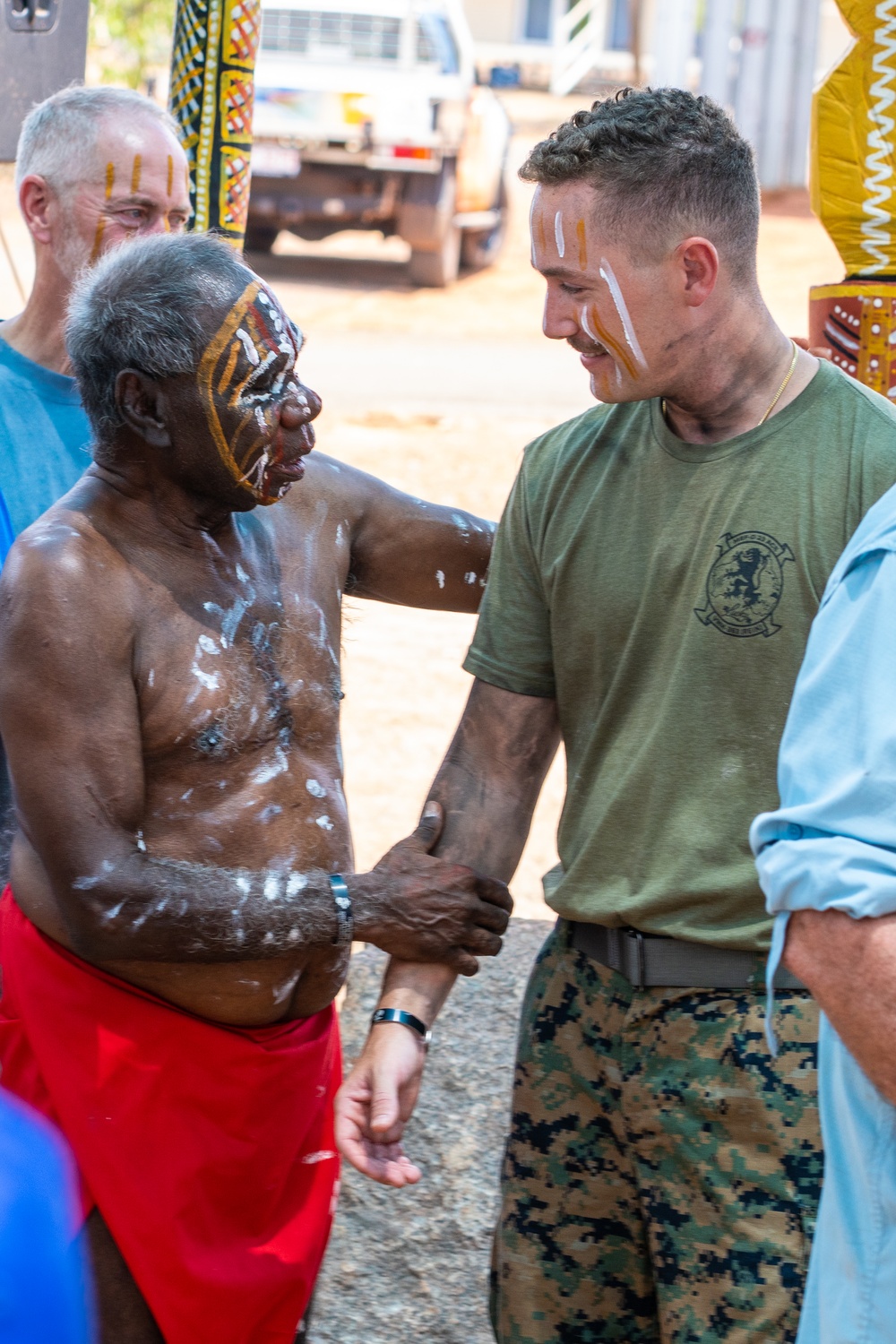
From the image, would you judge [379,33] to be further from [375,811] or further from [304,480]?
[304,480]

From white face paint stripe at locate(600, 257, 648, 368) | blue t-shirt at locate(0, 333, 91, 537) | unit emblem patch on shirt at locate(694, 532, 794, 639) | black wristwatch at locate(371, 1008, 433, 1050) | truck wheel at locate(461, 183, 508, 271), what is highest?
white face paint stripe at locate(600, 257, 648, 368)

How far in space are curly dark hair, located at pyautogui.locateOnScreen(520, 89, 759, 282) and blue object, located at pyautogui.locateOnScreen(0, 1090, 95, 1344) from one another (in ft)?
5.08

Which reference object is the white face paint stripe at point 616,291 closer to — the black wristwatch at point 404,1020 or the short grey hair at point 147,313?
the short grey hair at point 147,313

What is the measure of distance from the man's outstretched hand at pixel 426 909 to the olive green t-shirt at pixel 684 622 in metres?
0.13

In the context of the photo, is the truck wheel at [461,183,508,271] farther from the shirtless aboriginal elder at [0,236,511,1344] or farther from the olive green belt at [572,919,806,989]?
the olive green belt at [572,919,806,989]

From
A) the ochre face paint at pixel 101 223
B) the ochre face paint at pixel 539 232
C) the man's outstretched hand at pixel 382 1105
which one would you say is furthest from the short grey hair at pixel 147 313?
the man's outstretched hand at pixel 382 1105

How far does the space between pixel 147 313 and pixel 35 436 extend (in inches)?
31.9

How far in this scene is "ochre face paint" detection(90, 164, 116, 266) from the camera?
322 centimetres

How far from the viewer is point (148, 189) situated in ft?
10.7

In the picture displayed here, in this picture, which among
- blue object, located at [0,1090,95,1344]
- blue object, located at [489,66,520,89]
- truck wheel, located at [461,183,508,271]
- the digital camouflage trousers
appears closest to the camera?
blue object, located at [0,1090,95,1344]

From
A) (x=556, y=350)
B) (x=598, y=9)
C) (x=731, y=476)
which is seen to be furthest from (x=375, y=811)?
(x=598, y=9)

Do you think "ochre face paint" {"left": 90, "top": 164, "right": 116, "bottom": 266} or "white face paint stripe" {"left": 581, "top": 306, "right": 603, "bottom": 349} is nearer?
"white face paint stripe" {"left": 581, "top": 306, "right": 603, "bottom": 349}

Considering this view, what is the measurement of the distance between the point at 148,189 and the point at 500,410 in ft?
27.0

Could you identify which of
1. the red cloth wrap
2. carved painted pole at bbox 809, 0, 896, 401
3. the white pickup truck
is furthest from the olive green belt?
the white pickup truck
